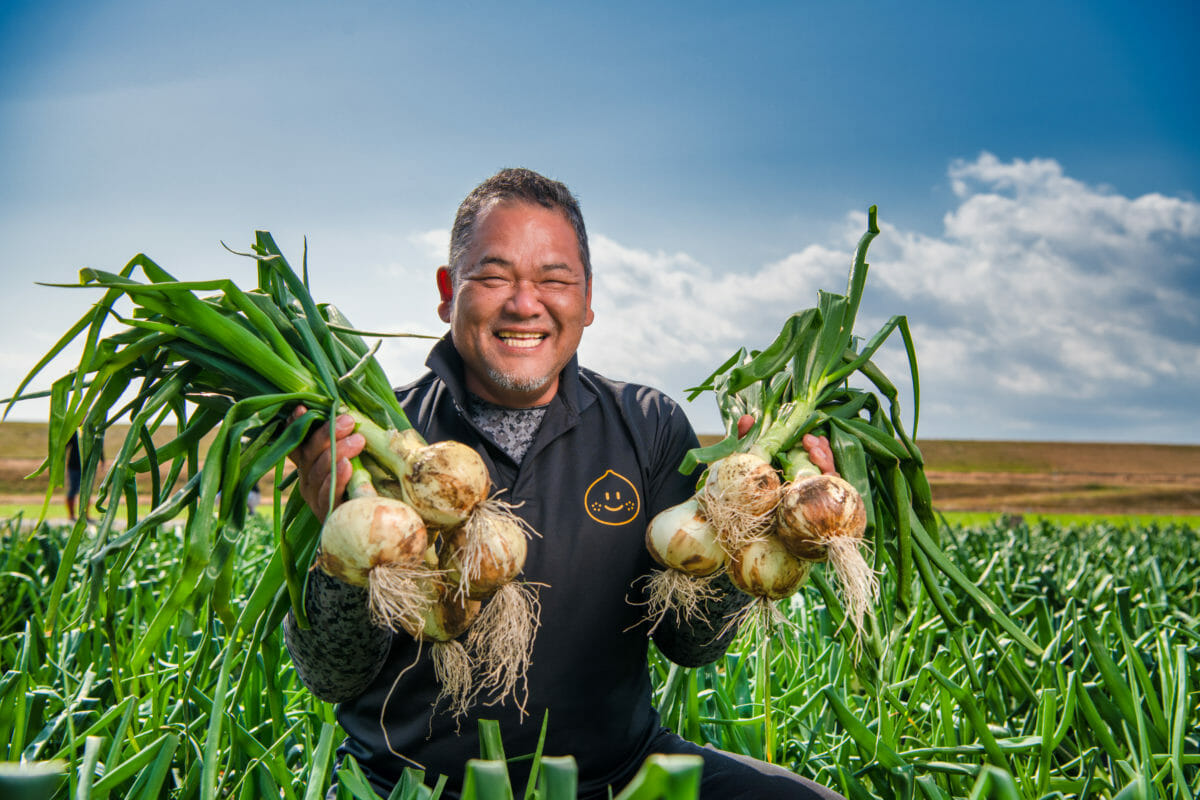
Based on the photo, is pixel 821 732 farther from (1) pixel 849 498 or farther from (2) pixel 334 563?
(2) pixel 334 563

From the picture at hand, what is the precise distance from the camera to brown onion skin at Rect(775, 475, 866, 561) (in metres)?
1.44

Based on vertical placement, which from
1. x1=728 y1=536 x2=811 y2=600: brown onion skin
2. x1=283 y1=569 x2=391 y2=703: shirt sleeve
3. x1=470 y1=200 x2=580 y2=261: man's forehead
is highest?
x1=470 y1=200 x2=580 y2=261: man's forehead

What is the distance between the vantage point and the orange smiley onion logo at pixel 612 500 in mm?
1919

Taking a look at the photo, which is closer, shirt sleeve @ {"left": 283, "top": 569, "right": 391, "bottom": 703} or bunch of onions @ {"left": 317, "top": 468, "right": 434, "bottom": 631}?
bunch of onions @ {"left": 317, "top": 468, "right": 434, "bottom": 631}

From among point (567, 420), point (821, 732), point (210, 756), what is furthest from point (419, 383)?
point (821, 732)

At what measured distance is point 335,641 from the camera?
1.61 m

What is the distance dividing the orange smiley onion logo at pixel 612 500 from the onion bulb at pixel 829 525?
51cm

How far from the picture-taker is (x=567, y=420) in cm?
199

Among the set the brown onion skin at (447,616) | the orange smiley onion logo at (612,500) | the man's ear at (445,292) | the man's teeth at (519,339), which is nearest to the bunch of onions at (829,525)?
the orange smiley onion logo at (612,500)

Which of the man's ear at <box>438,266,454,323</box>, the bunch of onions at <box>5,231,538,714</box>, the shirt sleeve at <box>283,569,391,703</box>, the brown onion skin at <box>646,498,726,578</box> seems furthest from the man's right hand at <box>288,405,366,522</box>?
the man's ear at <box>438,266,454,323</box>

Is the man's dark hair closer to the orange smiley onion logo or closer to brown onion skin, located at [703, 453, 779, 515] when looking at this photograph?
the orange smiley onion logo

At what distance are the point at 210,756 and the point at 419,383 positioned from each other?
1.12 m

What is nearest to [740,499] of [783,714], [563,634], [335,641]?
[563,634]

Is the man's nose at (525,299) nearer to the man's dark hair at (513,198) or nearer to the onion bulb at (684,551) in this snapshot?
the man's dark hair at (513,198)
